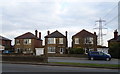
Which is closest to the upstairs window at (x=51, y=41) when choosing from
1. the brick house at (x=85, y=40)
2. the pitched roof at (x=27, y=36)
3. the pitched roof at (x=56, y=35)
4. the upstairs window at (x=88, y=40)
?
the pitched roof at (x=56, y=35)

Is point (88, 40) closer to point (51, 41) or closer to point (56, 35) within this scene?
point (56, 35)

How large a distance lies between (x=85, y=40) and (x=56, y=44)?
8.93 metres

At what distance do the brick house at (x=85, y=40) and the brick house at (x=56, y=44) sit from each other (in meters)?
3.14

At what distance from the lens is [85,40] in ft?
206

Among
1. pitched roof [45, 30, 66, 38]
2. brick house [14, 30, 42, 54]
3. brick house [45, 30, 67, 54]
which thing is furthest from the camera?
brick house [14, 30, 42, 54]

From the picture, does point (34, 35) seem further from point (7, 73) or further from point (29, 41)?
point (7, 73)

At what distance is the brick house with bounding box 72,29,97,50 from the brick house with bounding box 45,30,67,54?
3.14m

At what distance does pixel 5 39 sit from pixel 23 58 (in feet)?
175

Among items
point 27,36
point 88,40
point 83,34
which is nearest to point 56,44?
point 83,34

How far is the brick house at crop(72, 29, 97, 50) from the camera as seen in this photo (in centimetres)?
6222

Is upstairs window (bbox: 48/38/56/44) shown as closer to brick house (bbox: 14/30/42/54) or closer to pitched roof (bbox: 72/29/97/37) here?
brick house (bbox: 14/30/42/54)

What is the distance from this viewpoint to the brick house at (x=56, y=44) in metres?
64.4

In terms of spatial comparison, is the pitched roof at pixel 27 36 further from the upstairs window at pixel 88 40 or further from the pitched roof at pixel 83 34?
the upstairs window at pixel 88 40

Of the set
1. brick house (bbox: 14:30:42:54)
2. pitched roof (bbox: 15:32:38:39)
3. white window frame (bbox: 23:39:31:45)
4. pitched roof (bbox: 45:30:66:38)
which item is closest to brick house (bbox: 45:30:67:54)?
pitched roof (bbox: 45:30:66:38)
